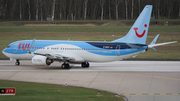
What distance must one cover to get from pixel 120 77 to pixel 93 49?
7.30m

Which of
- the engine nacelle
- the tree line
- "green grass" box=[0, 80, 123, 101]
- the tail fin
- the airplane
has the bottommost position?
"green grass" box=[0, 80, 123, 101]

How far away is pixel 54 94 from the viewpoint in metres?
22.7

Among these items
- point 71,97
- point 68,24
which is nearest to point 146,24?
point 71,97

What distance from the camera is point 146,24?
36531 mm

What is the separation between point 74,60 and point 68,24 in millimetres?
77656

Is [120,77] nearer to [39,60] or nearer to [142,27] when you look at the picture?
[142,27]

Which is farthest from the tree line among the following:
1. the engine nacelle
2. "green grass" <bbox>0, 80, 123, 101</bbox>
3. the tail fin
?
"green grass" <bbox>0, 80, 123, 101</bbox>

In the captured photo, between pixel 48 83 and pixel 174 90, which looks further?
pixel 48 83

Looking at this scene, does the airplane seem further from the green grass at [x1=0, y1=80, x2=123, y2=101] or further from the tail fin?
the green grass at [x1=0, y1=80, x2=123, y2=101]

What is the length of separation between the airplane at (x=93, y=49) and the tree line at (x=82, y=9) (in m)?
96.2

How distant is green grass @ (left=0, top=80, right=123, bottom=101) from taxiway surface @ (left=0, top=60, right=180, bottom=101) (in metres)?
1.96

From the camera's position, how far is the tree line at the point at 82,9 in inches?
5394

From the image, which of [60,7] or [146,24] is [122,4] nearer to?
[60,7]

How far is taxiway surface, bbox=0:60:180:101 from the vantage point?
2455 centimetres
